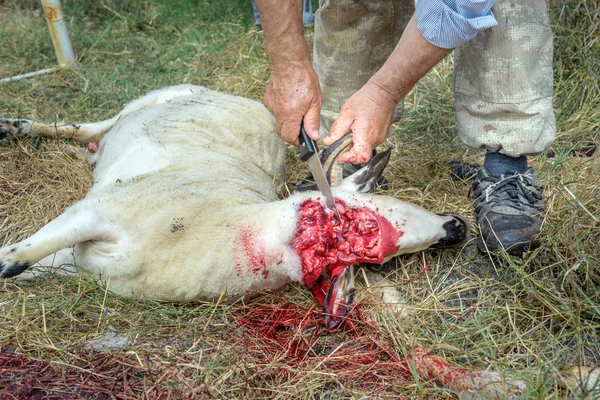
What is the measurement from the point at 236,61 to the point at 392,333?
3.18 m

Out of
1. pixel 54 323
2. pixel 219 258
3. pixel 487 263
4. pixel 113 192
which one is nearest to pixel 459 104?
pixel 487 263

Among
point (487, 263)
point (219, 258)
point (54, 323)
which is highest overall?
point (219, 258)

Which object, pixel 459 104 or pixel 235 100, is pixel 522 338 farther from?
pixel 235 100

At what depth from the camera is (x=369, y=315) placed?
2727mm

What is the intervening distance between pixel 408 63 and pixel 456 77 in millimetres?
701

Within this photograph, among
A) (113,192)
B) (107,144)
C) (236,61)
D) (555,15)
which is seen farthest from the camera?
(236,61)

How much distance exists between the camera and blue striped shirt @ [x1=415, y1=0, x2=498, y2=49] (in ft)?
8.16

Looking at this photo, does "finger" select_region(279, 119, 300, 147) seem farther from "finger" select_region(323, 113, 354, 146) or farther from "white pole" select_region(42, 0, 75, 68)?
"white pole" select_region(42, 0, 75, 68)

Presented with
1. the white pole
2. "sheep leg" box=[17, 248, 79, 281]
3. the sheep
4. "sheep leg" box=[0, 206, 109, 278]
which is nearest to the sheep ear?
the sheep

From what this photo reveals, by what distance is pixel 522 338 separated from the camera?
8.47ft

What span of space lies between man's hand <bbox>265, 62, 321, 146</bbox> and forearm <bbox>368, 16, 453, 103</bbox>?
10.5 inches

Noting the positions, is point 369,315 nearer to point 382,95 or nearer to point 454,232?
point 454,232

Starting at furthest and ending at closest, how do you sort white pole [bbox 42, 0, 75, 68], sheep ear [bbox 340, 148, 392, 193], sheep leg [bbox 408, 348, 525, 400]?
A: white pole [bbox 42, 0, 75, 68], sheep ear [bbox 340, 148, 392, 193], sheep leg [bbox 408, 348, 525, 400]

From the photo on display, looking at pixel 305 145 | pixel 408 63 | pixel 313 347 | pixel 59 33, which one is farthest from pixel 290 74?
pixel 59 33
